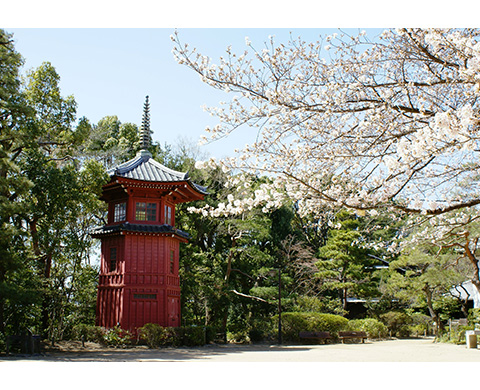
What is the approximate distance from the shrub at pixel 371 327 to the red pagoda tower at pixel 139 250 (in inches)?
407

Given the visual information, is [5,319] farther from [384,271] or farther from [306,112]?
[384,271]

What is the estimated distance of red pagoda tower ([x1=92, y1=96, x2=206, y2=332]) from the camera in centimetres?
1627

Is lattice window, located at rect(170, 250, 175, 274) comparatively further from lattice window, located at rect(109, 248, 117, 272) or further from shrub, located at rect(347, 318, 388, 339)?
shrub, located at rect(347, 318, 388, 339)

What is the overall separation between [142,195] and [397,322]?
15.5 metres

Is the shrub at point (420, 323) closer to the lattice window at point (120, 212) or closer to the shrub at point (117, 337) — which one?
the shrub at point (117, 337)

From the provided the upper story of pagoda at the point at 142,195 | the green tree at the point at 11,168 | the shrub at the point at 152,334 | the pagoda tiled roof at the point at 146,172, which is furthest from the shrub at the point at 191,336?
the green tree at the point at 11,168

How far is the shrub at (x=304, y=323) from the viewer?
802 inches

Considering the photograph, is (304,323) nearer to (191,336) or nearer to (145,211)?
(191,336)

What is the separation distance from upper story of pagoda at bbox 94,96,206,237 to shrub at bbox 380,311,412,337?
13198 mm

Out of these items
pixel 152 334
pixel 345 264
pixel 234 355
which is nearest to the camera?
pixel 234 355

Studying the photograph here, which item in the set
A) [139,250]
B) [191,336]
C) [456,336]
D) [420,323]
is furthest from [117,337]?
[420,323]

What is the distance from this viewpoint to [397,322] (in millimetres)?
23812

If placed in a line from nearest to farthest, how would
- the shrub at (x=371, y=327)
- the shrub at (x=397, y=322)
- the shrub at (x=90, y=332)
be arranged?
the shrub at (x=90, y=332), the shrub at (x=371, y=327), the shrub at (x=397, y=322)

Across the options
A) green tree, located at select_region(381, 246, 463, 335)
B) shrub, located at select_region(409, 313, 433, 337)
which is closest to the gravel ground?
green tree, located at select_region(381, 246, 463, 335)
